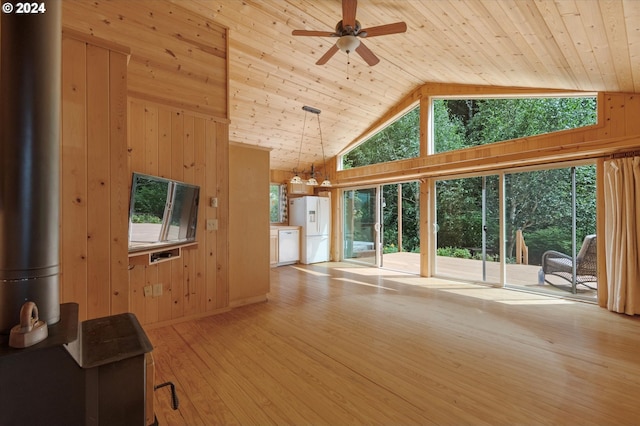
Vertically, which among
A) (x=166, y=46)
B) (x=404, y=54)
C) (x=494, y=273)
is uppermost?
(x=404, y=54)

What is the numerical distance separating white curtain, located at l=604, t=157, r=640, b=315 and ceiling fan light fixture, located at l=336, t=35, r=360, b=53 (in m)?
3.59

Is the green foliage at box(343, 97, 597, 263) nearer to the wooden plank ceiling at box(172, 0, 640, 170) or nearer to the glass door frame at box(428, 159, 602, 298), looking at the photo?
the glass door frame at box(428, 159, 602, 298)

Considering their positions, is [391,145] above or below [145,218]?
above

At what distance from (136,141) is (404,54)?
3.75 m

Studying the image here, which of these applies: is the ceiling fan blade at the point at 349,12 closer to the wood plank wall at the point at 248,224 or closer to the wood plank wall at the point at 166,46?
the wood plank wall at the point at 166,46

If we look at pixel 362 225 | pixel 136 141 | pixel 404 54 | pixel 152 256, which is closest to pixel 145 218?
pixel 152 256

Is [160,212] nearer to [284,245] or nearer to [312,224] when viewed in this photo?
[284,245]

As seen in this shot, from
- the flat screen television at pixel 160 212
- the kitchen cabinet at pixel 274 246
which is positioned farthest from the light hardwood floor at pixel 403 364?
the kitchen cabinet at pixel 274 246

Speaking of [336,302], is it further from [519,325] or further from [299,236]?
[299,236]

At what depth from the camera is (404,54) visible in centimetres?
432

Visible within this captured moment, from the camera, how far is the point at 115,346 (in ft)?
3.74

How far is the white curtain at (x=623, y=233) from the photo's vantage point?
3.54 m

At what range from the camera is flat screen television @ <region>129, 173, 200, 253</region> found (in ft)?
8.75

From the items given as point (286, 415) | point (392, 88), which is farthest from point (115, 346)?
point (392, 88)
